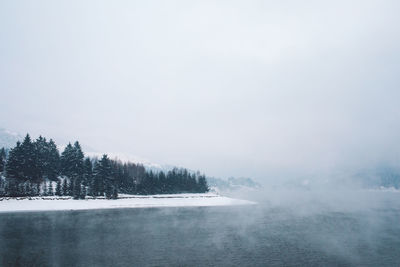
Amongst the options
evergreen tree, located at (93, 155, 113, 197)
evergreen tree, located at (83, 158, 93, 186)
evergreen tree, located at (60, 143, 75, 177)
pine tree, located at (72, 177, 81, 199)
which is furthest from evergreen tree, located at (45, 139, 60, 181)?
evergreen tree, located at (93, 155, 113, 197)

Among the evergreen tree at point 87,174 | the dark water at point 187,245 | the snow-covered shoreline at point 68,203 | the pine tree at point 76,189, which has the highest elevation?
the evergreen tree at point 87,174

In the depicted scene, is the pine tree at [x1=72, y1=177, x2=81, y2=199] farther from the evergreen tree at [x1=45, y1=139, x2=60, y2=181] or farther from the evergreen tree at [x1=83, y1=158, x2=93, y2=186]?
the evergreen tree at [x1=45, y1=139, x2=60, y2=181]

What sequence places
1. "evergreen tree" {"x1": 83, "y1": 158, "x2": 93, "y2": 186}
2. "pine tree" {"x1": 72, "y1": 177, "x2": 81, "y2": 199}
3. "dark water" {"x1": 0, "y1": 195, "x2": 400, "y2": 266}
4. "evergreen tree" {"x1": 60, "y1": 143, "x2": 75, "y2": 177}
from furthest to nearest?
A: 1. "evergreen tree" {"x1": 60, "y1": 143, "x2": 75, "y2": 177}
2. "evergreen tree" {"x1": 83, "y1": 158, "x2": 93, "y2": 186}
3. "pine tree" {"x1": 72, "y1": 177, "x2": 81, "y2": 199}
4. "dark water" {"x1": 0, "y1": 195, "x2": 400, "y2": 266}

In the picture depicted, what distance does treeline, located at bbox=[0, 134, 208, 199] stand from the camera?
3873 inches

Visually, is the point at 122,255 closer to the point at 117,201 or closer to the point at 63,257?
the point at 63,257

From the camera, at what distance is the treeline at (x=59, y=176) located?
3873 inches

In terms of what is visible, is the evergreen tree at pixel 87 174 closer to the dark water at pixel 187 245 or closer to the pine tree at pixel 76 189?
the pine tree at pixel 76 189

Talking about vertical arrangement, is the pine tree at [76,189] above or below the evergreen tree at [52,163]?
below

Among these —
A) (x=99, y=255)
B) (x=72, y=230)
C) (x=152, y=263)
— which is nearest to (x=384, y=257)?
(x=152, y=263)

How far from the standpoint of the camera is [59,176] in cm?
12112

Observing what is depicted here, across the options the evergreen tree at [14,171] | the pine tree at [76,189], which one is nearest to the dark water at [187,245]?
the evergreen tree at [14,171]

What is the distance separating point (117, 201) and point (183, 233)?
62.6 meters

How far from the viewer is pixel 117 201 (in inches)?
4230

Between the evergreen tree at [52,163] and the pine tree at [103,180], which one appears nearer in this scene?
the pine tree at [103,180]
